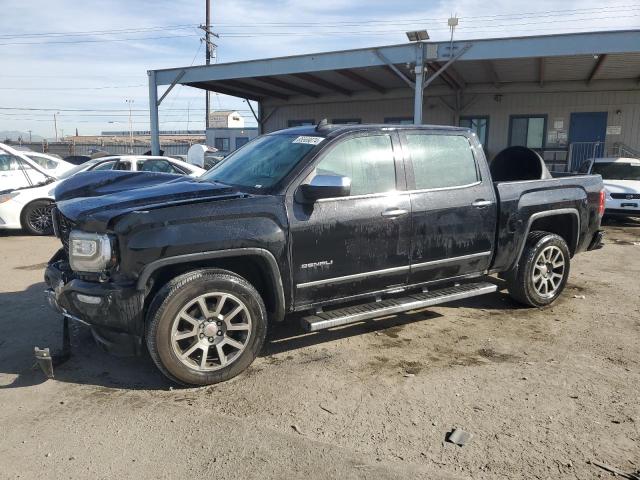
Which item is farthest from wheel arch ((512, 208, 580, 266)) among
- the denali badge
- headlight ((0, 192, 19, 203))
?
headlight ((0, 192, 19, 203))

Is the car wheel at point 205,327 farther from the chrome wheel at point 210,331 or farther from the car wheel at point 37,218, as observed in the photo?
the car wheel at point 37,218

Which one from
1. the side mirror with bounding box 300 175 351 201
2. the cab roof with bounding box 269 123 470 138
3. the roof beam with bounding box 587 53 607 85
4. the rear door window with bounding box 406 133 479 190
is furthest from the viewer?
the roof beam with bounding box 587 53 607 85

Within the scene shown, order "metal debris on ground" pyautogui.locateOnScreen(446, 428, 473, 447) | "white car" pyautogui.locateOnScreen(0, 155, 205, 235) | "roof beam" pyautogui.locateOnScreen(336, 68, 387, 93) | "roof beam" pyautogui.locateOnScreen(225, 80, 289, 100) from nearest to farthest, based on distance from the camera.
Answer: "metal debris on ground" pyautogui.locateOnScreen(446, 428, 473, 447), "white car" pyautogui.locateOnScreen(0, 155, 205, 235), "roof beam" pyautogui.locateOnScreen(336, 68, 387, 93), "roof beam" pyautogui.locateOnScreen(225, 80, 289, 100)

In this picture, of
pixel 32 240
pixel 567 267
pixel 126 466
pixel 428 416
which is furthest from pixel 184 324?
pixel 32 240

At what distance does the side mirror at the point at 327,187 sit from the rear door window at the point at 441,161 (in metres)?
1.00

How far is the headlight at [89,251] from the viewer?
3299mm

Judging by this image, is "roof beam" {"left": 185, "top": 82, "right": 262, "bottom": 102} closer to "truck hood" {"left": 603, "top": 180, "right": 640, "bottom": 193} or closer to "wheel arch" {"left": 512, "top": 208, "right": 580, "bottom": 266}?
"truck hood" {"left": 603, "top": 180, "right": 640, "bottom": 193}

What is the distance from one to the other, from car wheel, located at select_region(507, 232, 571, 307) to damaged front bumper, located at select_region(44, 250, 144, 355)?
3725mm

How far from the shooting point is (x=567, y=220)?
562cm

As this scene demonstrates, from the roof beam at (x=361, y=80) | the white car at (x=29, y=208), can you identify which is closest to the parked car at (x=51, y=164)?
the white car at (x=29, y=208)

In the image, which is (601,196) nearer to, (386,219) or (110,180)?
(386,219)

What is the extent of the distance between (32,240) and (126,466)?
793cm

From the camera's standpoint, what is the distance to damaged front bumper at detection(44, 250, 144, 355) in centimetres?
329

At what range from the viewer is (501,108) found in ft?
63.0
